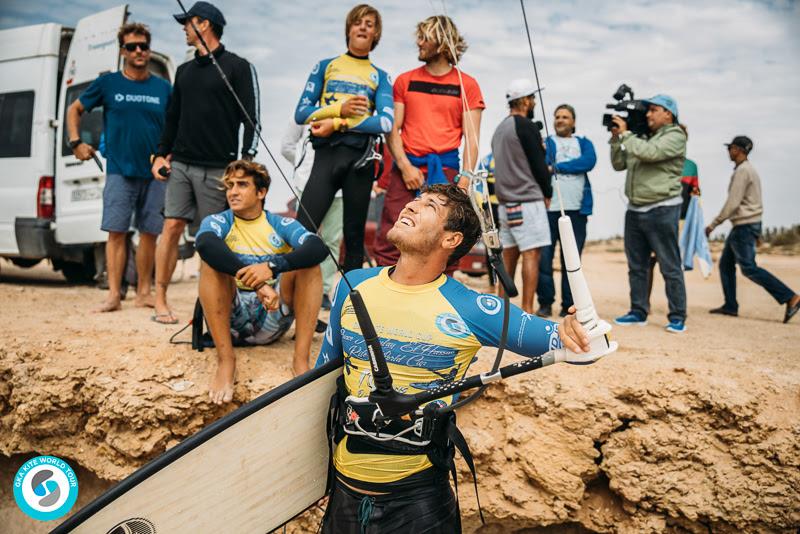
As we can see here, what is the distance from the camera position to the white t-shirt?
5656mm

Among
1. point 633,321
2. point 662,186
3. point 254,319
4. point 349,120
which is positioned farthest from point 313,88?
point 633,321

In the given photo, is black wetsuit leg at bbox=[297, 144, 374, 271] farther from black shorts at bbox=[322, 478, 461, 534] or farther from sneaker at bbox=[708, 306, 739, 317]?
sneaker at bbox=[708, 306, 739, 317]

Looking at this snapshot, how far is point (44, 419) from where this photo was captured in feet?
12.6

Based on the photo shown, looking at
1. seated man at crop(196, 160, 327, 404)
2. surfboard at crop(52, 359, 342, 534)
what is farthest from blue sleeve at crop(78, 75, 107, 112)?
surfboard at crop(52, 359, 342, 534)

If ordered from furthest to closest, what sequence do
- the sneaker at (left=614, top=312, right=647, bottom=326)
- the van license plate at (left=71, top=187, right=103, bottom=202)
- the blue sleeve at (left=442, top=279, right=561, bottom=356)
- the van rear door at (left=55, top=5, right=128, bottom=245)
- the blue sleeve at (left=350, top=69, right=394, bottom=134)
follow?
the van license plate at (left=71, top=187, right=103, bottom=202)
the van rear door at (left=55, top=5, right=128, bottom=245)
the sneaker at (left=614, top=312, right=647, bottom=326)
the blue sleeve at (left=350, top=69, right=394, bottom=134)
the blue sleeve at (left=442, top=279, right=561, bottom=356)

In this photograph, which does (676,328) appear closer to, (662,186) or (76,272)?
(662,186)

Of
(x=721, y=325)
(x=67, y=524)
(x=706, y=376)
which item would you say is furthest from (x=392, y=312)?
(x=721, y=325)

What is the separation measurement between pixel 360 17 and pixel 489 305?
8.45ft

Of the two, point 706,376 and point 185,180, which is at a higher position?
point 185,180

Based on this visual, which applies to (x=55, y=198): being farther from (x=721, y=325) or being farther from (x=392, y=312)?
(x=721, y=325)

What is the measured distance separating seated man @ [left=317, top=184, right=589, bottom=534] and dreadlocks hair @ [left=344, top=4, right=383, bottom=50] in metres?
2.14

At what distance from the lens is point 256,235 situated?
361cm

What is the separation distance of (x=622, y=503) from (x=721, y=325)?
2.74 meters

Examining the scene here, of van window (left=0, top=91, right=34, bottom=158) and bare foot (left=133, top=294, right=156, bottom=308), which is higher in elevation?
van window (left=0, top=91, right=34, bottom=158)
